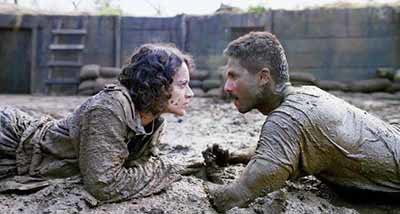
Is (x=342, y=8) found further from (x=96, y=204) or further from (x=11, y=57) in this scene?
(x=96, y=204)

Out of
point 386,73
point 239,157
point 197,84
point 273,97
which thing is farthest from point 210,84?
point 273,97

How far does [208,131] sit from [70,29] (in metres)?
6.57

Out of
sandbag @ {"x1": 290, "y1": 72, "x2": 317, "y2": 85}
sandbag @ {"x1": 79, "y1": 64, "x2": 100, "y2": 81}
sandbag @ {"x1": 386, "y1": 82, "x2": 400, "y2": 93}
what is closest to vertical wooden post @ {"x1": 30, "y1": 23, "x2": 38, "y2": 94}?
sandbag @ {"x1": 79, "y1": 64, "x2": 100, "y2": 81}

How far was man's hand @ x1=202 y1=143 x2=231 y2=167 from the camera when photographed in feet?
9.17

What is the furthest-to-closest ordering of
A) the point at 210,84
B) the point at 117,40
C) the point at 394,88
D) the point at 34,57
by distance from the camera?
1. the point at 34,57
2. the point at 117,40
3. the point at 210,84
4. the point at 394,88

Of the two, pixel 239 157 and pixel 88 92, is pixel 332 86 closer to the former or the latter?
pixel 88 92

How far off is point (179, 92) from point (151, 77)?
14cm

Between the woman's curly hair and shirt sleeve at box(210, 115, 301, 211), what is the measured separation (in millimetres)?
417

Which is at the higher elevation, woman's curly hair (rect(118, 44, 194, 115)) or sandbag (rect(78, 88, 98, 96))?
woman's curly hair (rect(118, 44, 194, 115))

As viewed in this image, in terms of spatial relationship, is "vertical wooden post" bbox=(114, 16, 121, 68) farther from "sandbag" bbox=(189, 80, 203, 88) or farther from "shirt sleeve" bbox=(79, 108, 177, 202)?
"shirt sleeve" bbox=(79, 108, 177, 202)

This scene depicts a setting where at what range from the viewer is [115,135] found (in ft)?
7.12

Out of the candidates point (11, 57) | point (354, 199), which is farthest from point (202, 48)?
point (354, 199)

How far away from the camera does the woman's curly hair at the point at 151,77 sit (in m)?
2.29

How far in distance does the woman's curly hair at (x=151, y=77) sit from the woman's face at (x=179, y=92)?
0.02 metres
